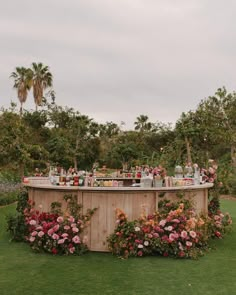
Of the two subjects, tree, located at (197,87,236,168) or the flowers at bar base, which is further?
tree, located at (197,87,236,168)

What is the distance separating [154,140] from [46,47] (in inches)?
702

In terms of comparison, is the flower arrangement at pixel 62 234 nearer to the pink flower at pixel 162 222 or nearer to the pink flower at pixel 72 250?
the pink flower at pixel 72 250

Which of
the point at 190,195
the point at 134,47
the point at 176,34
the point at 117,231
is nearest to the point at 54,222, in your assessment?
the point at 117,231

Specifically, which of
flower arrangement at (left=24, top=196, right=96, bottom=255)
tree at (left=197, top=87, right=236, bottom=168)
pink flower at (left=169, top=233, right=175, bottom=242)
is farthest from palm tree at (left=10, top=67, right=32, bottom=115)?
pink flower at (left=169, top=233, right=175, bottom=242)

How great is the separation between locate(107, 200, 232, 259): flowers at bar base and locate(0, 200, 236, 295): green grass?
0.50ft

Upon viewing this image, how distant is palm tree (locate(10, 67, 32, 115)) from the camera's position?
32594 mm

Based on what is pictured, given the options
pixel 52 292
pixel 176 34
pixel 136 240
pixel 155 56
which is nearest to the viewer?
pixel 52 292

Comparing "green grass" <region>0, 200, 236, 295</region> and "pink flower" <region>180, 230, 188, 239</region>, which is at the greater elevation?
"pink flower" <region>180, 230, 188, 239</region>

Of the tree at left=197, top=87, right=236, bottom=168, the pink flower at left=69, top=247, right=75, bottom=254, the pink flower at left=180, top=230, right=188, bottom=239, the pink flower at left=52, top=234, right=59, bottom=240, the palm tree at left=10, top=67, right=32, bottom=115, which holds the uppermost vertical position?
the palm tree at left=10, top=67, right=32, bottom=115

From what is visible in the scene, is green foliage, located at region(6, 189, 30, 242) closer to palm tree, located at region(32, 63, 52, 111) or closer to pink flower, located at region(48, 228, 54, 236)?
pink flower, located at region(48, 228, 54, 236)

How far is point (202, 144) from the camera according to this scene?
55.7 feet

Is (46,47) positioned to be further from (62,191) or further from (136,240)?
(136,240)

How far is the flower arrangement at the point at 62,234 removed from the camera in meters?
5.64

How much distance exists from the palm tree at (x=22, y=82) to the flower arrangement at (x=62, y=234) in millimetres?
28152
